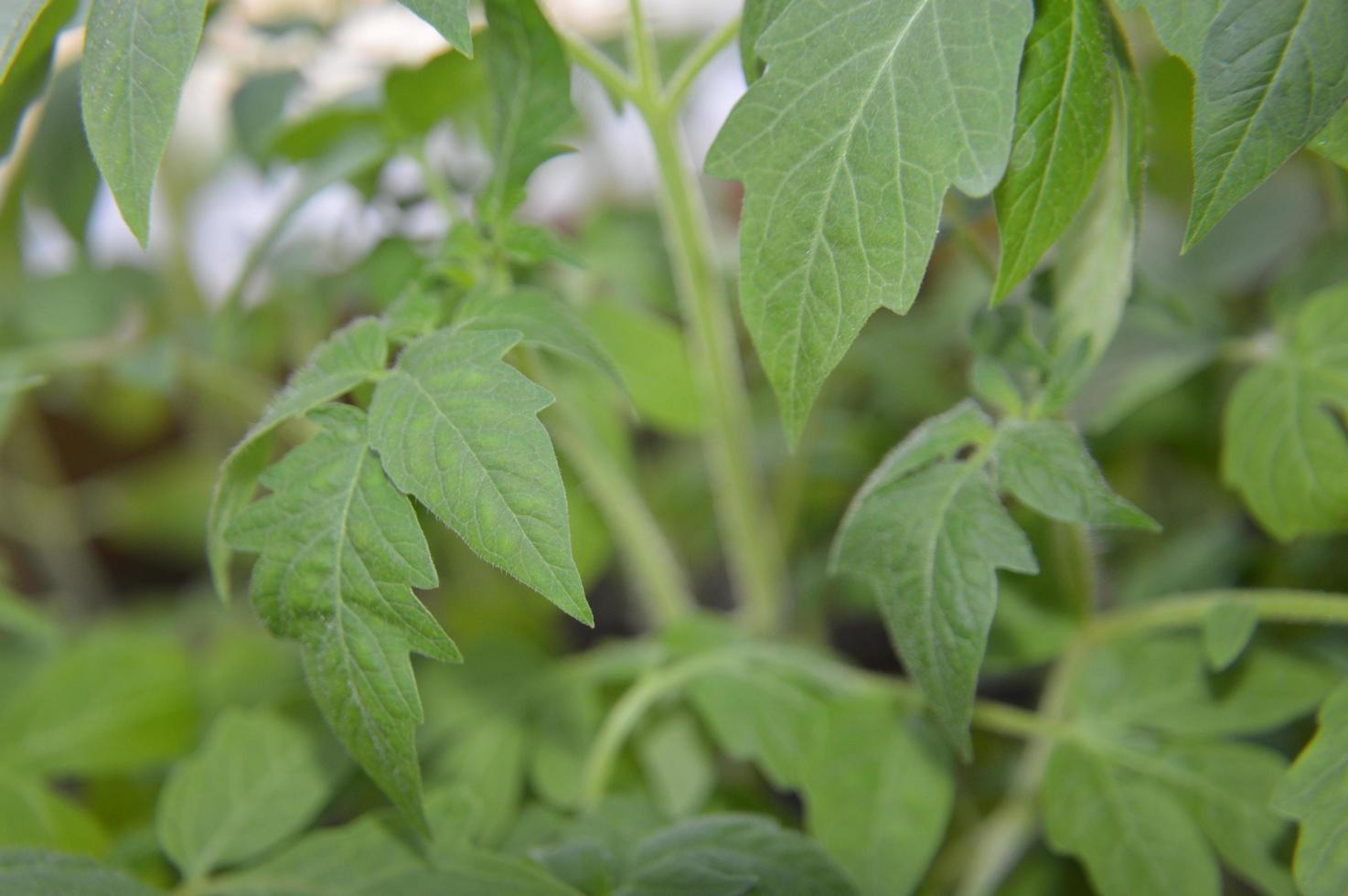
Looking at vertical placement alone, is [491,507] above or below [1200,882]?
above

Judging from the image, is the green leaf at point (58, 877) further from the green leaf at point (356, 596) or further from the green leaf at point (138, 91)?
the green leaf at point (138, 91)

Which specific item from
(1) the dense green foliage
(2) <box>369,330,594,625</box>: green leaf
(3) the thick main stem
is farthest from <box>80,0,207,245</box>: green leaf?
(3) the thick main stem

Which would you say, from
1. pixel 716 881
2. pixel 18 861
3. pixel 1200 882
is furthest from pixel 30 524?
pixel 1200 882

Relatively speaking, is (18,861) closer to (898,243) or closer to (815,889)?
(815,889)

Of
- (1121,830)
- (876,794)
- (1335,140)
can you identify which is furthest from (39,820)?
(1335,140)

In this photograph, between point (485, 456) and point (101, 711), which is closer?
point (485, 456)

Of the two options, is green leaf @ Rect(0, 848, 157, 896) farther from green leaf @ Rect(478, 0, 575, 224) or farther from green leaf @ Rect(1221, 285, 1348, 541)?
green leaf @ Rect(1221, 285, 1348, 541)

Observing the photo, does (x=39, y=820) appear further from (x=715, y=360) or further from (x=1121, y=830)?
(x=1121, y=830)
